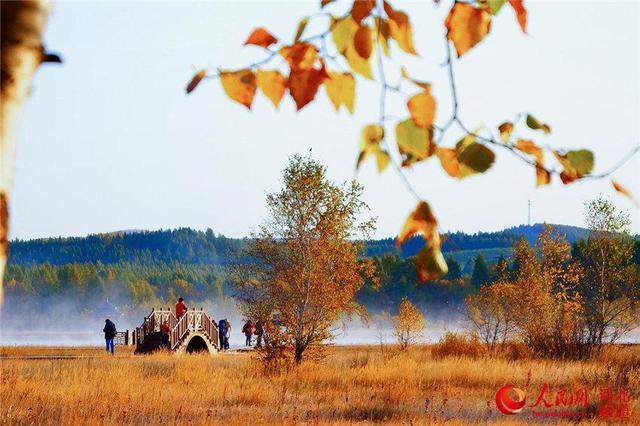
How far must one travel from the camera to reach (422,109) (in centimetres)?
188

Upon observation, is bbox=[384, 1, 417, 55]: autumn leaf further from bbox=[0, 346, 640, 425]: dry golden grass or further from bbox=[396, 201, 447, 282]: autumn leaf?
Result: bbox=[0, 346, 640, 425]: dry golden grass

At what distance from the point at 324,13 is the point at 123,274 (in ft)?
643

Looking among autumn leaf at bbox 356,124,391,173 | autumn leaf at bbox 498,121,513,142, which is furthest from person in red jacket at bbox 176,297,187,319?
autumn leaf at bbox 356,124,391,173

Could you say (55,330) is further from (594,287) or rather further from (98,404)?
(98,404)

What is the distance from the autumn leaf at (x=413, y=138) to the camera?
188cm

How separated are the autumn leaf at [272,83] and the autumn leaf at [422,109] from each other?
0.35 meters

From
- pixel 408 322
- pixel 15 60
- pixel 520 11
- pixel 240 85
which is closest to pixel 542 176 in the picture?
pixel 520 11

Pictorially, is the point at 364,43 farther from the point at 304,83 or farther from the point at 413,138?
the point at 413,138

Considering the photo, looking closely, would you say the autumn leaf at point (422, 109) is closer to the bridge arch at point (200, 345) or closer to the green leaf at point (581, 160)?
the green leaf at point (581, 160)

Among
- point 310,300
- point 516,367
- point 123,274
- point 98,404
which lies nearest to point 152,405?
point 98,404

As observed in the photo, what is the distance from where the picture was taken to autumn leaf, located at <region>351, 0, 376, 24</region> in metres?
2.05

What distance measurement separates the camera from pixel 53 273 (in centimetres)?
19800

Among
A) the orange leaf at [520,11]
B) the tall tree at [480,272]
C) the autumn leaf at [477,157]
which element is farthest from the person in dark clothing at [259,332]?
the tall tree at [480,272]

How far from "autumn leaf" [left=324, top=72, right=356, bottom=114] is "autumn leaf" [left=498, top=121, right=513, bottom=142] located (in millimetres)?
630
